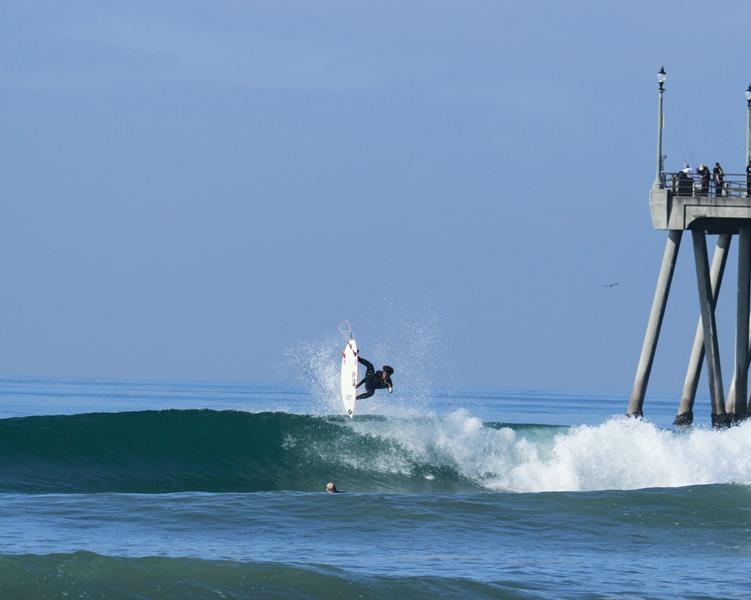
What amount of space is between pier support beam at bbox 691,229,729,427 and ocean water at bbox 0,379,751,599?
4764 mm

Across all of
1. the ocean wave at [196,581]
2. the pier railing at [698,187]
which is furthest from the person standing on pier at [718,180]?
the ocean wave at [196,581]

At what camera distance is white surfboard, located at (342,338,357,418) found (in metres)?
27.8

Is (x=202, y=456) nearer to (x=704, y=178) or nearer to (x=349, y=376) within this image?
(x=349, y=376)

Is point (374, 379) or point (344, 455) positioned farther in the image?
point (344, 455)

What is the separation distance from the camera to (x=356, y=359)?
2719 cm

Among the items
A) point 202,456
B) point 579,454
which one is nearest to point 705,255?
point 579,454

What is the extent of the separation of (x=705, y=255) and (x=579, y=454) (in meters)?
9.16

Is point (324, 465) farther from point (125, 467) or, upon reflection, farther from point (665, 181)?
point (665, 181)

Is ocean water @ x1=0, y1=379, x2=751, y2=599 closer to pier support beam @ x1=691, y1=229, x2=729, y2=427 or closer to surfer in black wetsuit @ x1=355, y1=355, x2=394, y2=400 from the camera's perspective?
surfer in black wetsuit @ x1=355, y1=355, x2=394, y2=400

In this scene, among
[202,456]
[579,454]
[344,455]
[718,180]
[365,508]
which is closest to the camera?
[365,508]

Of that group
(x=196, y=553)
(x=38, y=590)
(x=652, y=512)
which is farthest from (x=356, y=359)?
(x=38, y=590)

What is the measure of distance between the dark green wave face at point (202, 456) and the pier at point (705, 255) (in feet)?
25.7

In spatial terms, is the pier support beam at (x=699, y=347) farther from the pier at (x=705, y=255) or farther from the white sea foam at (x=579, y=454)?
the white sea foam at (x=579, y=454)

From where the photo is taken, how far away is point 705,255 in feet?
108
